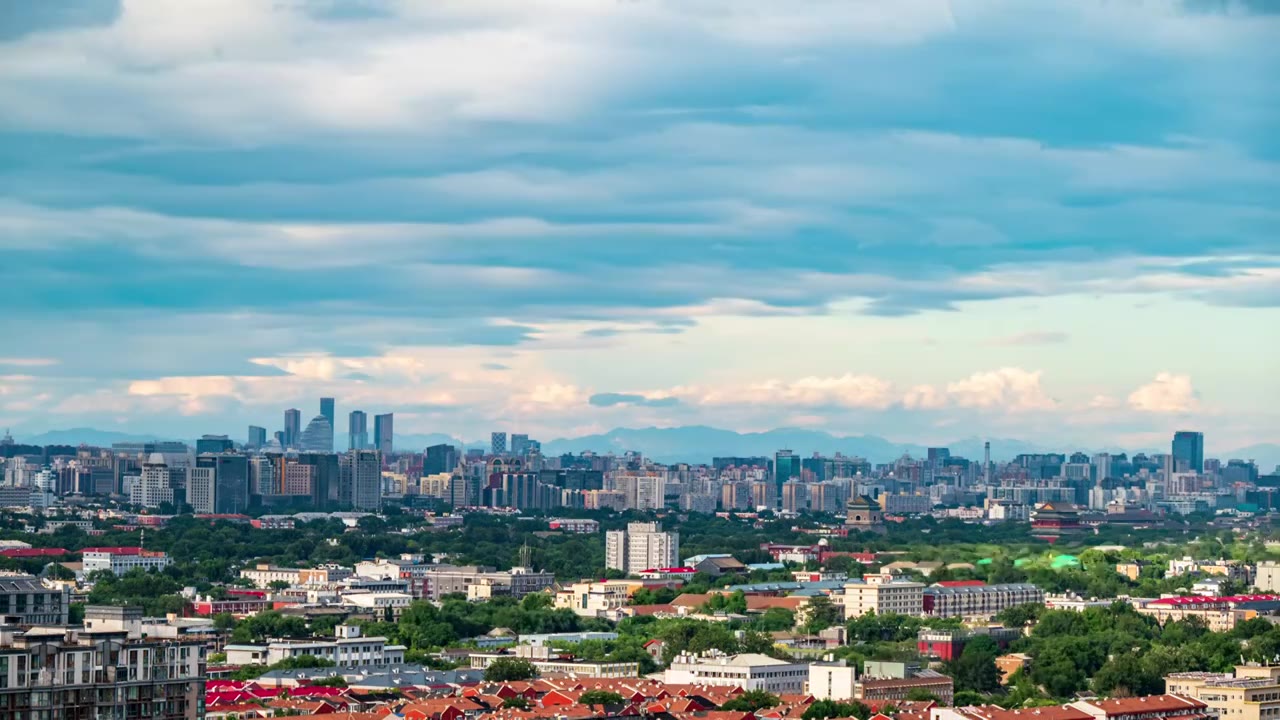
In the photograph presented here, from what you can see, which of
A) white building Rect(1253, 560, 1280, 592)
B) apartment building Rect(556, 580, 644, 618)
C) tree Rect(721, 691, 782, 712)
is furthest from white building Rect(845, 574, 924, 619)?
tree Rect(721, 691, 782, 712)

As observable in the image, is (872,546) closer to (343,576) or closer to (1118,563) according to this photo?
(1118,563)

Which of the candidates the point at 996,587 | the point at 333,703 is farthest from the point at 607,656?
the point at 996,587

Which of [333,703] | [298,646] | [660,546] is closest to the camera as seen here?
[333,703]

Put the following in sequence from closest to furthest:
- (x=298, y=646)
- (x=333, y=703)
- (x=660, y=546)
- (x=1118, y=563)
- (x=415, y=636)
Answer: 1. (x=333, y=703)
2. (x=298, y=646)
3. (x=415, y=636)
4. (x=1118, y=563)
5. (x=660, y=546)

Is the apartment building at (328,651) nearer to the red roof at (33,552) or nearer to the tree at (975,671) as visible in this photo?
the tree at (975,671)

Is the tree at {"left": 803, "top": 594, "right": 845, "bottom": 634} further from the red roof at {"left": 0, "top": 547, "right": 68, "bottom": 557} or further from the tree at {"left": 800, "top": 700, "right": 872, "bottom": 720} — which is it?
the red roof at {"left": 0, "top": 547, "right": 68, "bottom": 557}

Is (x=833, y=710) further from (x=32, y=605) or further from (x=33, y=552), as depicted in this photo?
(x=33, y=552)

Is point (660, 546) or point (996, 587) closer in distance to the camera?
point (996, 587)
